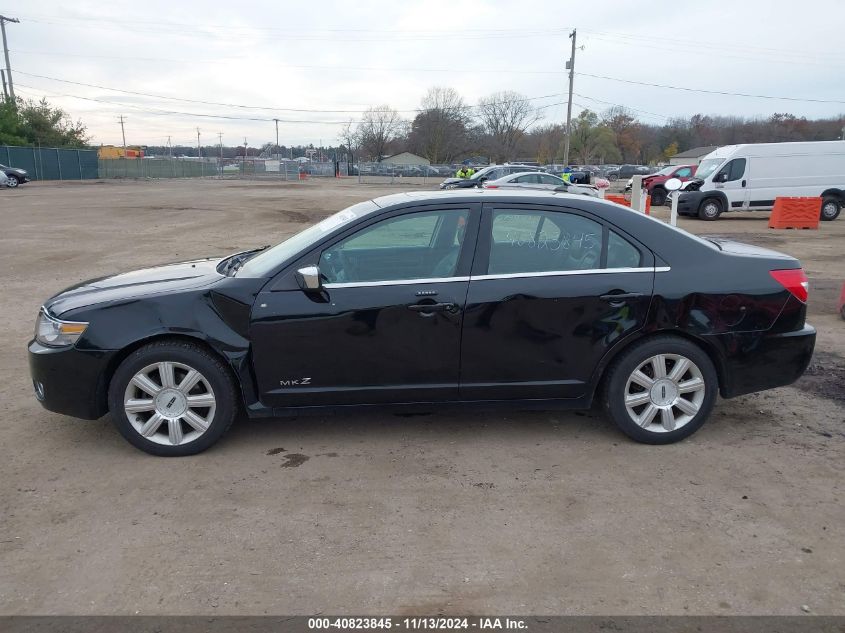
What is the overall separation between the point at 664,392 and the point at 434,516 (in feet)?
5.84

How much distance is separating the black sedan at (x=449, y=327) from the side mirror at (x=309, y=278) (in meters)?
0.01

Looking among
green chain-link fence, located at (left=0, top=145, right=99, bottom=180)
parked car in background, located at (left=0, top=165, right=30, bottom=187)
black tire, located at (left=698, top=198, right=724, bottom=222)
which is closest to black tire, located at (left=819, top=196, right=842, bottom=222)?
black tire, located at (left=698, top=198, right=724, bottom=222)

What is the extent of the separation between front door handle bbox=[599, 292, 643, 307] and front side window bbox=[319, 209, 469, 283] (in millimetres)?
966

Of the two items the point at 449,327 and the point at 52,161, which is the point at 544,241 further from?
the point at 52,161

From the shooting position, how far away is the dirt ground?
112 inches

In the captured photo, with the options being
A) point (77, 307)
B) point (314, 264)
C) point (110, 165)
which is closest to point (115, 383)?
point (77, 307)

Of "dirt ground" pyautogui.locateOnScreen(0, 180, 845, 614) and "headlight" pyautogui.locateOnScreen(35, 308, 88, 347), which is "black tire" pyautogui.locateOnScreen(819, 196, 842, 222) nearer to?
"dirt ground" pyautogui.locateOnScreen(0, 180, 845, 614)

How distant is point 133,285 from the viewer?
437cm

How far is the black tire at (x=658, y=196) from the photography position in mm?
26734

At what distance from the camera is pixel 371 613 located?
2734 mm

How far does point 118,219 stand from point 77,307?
57.5ft

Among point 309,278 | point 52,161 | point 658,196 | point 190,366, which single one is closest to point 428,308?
point 309,278

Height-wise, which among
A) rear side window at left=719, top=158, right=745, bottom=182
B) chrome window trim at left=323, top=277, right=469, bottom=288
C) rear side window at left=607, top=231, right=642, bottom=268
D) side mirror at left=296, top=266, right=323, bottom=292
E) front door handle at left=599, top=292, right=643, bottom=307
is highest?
rear side window at left=719, top=158, right=745, bottom=182

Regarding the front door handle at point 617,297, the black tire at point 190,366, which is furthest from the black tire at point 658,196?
the black tire at point 190,366
